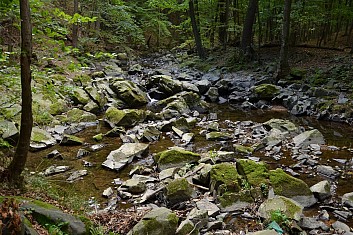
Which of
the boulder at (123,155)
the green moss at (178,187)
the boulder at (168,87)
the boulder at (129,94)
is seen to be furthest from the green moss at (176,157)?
the boulder at (168,87)

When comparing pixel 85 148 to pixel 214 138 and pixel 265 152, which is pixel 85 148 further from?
pixel 265 152

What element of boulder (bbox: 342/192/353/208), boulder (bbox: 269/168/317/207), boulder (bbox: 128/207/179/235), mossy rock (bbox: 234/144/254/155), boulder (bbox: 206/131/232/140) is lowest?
boulder (bbox: 206/131/232/140)

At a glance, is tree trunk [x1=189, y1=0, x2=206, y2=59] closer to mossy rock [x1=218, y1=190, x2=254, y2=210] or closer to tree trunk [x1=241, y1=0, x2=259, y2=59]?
tree trunk [x1=241, y1=0, x2=259, y2=59]

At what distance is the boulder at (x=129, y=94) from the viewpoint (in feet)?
46.3

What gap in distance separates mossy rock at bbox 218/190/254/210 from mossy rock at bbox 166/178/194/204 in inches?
23.9

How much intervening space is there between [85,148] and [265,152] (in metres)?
5.10

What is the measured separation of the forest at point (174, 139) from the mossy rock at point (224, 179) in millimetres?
28

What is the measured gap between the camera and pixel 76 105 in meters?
12.9

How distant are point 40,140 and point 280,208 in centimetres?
688

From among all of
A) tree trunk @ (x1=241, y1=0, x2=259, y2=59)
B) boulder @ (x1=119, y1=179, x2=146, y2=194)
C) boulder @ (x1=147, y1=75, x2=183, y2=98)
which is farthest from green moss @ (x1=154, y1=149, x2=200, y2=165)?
tree trunk @ (x1=241, y1=0, x2=259, y2=59)

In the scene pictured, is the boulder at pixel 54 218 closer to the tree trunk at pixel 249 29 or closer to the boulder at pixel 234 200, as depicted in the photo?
the boulder at pixel 234 200

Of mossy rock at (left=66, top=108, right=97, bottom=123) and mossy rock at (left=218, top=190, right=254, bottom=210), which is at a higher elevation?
mossy rock at (left=218, top=190, right=254, bottom=210)

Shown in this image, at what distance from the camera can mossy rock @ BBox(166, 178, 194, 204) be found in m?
5.65

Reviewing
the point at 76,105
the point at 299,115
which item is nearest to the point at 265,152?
the point at 299,115
